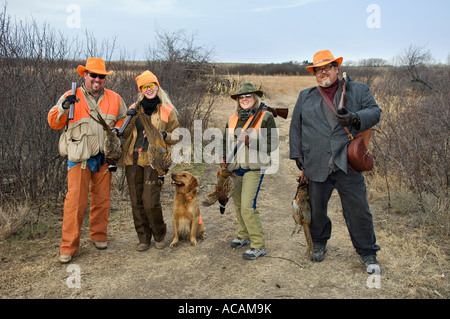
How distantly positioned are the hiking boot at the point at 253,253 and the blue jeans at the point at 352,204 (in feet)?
2.63

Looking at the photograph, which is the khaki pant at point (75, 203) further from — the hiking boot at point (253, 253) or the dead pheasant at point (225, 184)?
the hiking boot at point (253, 253)

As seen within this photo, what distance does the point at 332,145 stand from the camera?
14.6 ft

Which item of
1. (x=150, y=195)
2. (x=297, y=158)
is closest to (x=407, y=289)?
(x=297, y=158)

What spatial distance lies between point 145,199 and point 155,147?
28.6 inches

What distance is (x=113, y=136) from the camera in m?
4.94

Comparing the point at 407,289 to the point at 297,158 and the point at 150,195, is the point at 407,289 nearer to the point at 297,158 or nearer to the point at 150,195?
the point at 297,158

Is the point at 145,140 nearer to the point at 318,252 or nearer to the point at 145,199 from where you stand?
the point at 145,199

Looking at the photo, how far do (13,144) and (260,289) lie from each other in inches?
171

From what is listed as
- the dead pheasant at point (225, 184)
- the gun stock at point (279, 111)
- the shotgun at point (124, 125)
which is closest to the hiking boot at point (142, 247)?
the dead pheasant at point (225, 184)

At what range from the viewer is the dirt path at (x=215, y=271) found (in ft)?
13.9

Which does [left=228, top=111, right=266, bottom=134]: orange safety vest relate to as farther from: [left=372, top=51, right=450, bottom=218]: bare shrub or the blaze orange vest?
[left=372, top=51, right=450, bottom=218]: bare shrub

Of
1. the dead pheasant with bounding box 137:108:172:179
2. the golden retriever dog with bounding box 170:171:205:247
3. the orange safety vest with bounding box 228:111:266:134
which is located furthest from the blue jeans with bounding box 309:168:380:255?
the dead pheasant with bounding box 137:108:172:179

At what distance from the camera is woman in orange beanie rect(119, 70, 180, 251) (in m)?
5.09

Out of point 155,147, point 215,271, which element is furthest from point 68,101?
point 215,271
